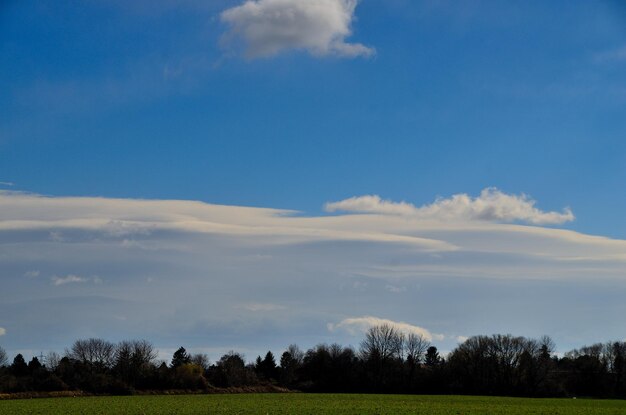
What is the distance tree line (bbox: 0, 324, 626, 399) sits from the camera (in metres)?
105

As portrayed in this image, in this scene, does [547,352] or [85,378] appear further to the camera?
[547,352]

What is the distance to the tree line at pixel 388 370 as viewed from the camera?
105m

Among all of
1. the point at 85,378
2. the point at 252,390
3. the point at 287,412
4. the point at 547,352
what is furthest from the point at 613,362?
the point at 287,412

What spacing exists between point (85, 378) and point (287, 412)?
53390mm

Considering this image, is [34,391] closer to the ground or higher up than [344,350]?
closer to the ground

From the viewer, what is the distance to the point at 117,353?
113375mm

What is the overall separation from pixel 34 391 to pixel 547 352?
3086 inches

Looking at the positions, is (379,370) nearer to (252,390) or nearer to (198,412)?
(252,390)

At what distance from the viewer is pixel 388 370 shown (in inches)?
4796

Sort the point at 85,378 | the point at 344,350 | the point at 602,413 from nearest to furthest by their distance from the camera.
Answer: the point at 602,413 < the point at 85,378 < the point at 344,350

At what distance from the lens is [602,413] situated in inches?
2160

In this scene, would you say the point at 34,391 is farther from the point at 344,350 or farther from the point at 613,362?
the point at 613,362

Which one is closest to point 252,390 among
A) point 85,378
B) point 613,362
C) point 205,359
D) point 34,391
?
point 85,378

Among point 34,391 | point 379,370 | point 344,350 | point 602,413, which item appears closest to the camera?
point 602,413
